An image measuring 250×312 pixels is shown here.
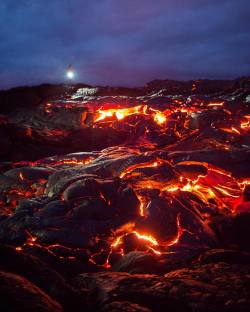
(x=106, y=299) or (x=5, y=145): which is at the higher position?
(x=5, y=145)

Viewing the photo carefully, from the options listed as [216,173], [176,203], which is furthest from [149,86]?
[176,203]

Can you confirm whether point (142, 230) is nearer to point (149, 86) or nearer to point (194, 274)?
point (194, 274)

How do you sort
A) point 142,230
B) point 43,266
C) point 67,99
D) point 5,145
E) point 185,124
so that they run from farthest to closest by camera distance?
point 67,99 → point 185,124 → point 5,145 → point 142,230 → point 43,266

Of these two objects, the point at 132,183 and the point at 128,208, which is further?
the point at 132,183

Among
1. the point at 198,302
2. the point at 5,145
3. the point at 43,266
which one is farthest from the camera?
the point at 5,145

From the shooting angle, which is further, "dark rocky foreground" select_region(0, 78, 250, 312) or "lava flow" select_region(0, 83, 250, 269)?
"lava flow" select_region(0, 83, 250, 269)

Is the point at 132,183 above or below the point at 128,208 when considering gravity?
above

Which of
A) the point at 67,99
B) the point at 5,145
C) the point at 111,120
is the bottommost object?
the point at 5,145

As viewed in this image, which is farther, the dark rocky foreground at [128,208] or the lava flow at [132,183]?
the lava flow at [132,183]
